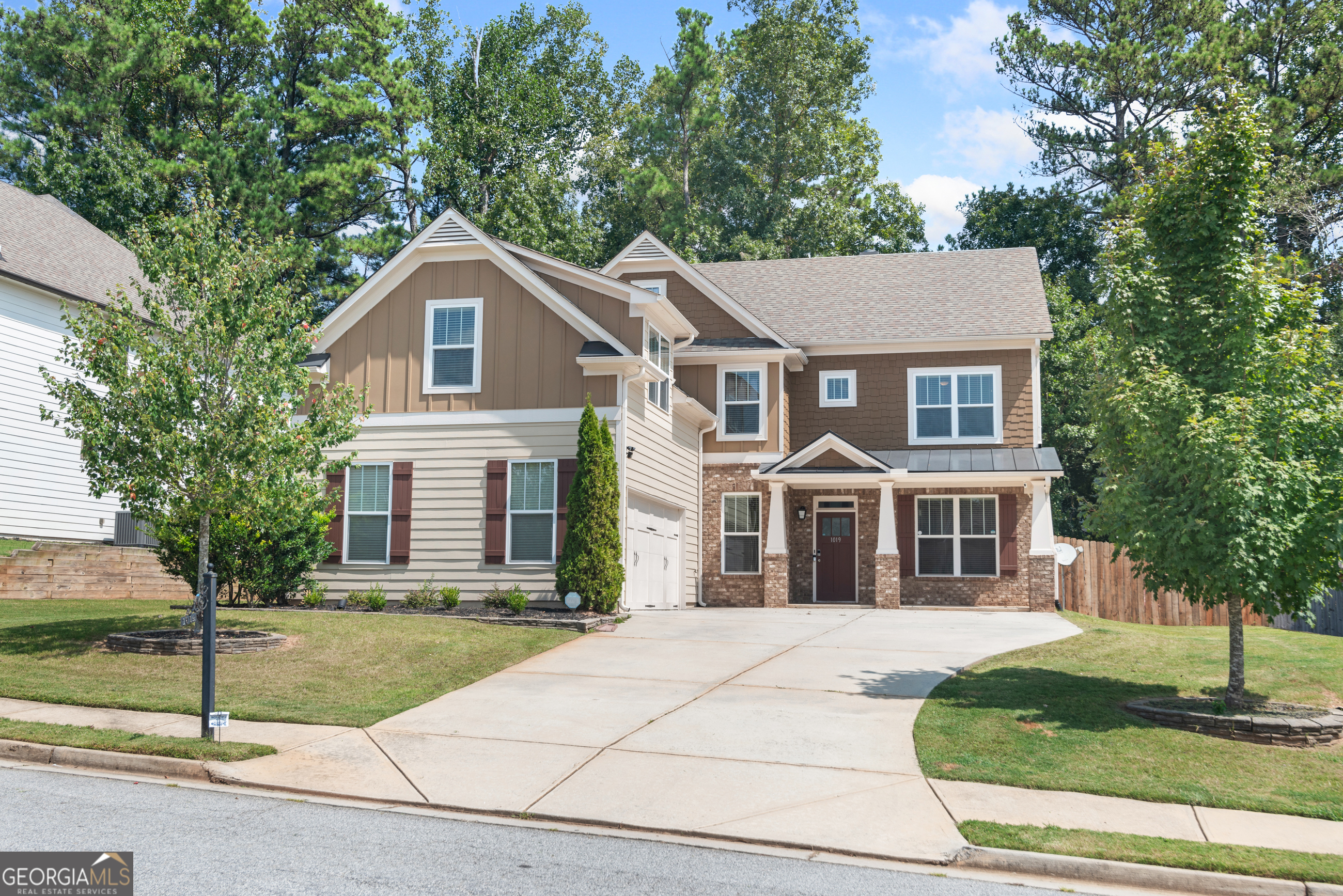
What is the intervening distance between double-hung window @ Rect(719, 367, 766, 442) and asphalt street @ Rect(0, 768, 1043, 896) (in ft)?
55.1

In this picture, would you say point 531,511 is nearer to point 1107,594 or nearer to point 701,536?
point 701,536

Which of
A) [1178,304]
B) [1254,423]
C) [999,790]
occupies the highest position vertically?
[1178,304]

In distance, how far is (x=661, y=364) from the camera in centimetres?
1961

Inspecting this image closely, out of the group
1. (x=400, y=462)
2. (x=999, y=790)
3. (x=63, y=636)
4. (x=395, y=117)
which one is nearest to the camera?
(x=999, y=790)

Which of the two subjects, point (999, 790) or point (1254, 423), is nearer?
point (999, 790)

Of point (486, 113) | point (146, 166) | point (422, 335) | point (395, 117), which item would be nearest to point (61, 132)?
point (146, 166)

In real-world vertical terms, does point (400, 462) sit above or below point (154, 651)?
above

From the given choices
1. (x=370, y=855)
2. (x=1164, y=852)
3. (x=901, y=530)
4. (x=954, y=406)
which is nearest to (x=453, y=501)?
(x=901, y=530)

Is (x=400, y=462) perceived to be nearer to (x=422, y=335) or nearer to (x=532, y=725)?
(x=422, y=335)

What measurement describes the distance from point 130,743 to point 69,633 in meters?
5.54

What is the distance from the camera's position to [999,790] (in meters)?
7.66

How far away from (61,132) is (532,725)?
33313mm

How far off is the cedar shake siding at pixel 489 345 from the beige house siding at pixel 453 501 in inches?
18.5

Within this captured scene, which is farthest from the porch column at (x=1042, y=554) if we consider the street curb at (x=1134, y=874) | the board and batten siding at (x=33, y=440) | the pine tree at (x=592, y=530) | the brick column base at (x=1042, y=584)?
the board and batten siding at (x=33, y=440)
